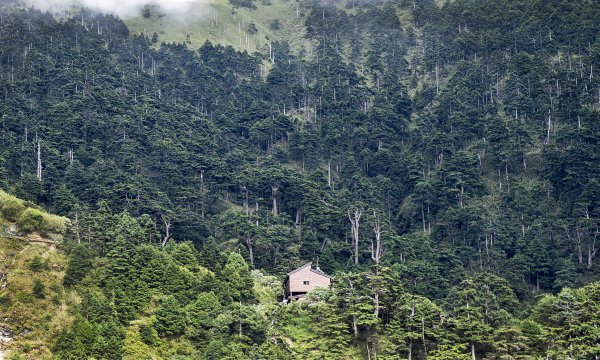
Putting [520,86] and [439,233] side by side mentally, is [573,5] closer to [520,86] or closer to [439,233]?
[520,86]

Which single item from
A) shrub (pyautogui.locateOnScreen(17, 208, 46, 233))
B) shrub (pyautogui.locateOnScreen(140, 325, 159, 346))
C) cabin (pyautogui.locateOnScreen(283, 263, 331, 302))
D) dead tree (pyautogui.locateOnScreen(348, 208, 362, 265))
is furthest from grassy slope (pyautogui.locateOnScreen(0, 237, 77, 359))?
dead tree (pyautogui.locateOnScreen(348, 208, 362, 265))

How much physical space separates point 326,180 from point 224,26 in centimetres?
6135

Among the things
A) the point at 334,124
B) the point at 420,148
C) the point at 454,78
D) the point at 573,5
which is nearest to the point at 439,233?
the point at 420,148

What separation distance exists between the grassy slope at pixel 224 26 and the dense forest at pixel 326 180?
18.2 ft

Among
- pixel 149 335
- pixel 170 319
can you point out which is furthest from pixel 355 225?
pixel 149 335

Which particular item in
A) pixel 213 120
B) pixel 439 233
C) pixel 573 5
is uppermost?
pixel 573 5

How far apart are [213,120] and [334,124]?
19.3m

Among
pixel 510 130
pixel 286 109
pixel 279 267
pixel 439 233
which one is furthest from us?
pixel 286 109

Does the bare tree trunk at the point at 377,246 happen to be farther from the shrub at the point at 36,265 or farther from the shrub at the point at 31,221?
the shrub at the point at 36,265

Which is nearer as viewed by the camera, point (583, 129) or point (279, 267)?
point (279, 267)

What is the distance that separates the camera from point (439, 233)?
100188 mm

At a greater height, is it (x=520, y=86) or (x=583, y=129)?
(x=520, y=86)

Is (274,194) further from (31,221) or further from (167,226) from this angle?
(31,221)

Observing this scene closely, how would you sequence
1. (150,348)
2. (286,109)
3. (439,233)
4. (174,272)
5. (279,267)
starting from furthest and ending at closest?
1. (286,109)
2. (439,233)
3. (279,267)
4. (174,272)
5. (150,348)
